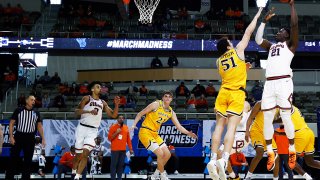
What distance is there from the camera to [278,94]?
8695mm

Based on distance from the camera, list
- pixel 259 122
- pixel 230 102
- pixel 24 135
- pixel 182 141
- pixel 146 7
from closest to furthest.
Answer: pixel 230 102, pixel 259 122, pixel 24 135, pixel 182 141, pixel 146 7

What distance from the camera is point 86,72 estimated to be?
30.4m

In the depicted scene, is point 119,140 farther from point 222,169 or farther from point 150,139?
point 222,169

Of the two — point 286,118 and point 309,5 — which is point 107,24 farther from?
point 286,118

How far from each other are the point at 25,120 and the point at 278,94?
6.24 m

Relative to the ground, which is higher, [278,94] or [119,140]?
[278,94]

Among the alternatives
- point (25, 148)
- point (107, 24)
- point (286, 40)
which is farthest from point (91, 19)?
point (286, 40)

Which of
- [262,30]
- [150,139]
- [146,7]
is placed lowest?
[150,139]

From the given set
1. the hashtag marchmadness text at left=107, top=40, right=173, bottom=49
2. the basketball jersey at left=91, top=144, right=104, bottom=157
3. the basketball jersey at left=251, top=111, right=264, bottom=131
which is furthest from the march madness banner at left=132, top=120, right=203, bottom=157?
the hashtag marchmadness text at left=107, top=40, right=173, bottom=49

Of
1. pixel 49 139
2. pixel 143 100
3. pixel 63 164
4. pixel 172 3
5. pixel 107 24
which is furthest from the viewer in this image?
pixel 172 3

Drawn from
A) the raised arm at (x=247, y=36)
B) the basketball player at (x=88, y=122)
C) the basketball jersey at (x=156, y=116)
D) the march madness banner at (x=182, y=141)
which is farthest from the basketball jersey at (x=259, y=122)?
the march madness banner at (x=182, y=141)

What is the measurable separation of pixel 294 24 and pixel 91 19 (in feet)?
74.8

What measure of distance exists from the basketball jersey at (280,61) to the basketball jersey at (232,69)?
19.1 inches

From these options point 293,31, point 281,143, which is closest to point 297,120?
point 281,143
